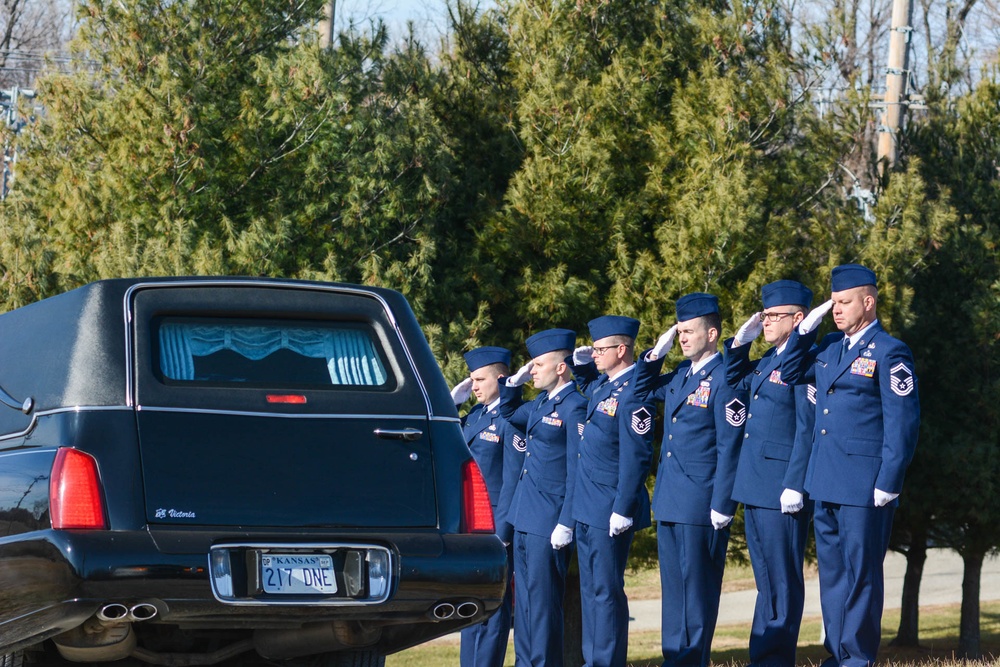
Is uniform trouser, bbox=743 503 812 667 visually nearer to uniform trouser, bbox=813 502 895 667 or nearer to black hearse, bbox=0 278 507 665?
uniform trouser, bbox=813 502 895 667

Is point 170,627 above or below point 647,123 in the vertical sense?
below

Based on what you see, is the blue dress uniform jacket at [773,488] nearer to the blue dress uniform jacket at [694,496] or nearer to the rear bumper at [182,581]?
the blue dress uniform jacket at [694,496]

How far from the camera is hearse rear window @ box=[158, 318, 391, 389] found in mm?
5375

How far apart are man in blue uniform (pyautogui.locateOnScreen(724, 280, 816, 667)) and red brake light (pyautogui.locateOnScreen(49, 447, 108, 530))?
11.7 feet

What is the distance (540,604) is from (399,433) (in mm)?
3251

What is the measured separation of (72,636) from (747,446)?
12.5 ft

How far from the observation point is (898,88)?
587 inches

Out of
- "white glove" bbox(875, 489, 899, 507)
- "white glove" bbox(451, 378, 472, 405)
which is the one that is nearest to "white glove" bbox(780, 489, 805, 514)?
"white glove" bbox(875, 489, 899, 507)

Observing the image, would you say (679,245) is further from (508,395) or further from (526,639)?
(526,639)

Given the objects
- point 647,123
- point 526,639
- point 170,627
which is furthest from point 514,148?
point 170,627

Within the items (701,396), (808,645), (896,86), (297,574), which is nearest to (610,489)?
(701,396)

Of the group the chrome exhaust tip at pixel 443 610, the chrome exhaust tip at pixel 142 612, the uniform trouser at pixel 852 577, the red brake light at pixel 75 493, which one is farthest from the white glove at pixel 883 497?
the red brake light at pixel 75 493

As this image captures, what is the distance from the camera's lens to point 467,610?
5.36 metres

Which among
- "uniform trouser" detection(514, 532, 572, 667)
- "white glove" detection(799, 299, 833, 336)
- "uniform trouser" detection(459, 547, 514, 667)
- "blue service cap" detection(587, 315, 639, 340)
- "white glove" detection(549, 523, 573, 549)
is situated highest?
"white glove" detection(799, 299, 833, 336)
